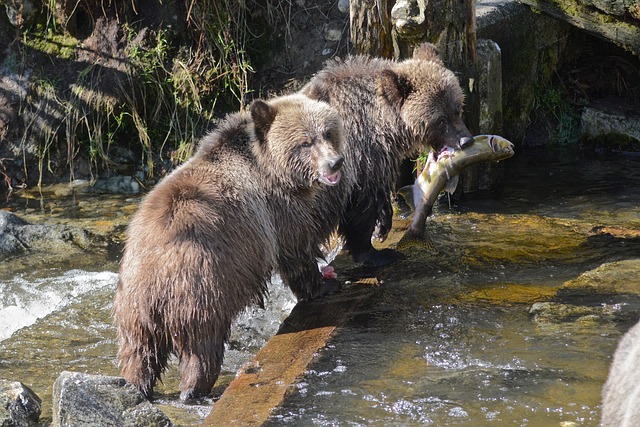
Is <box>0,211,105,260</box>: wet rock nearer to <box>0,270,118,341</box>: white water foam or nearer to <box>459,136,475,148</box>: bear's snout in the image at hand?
<box>0,270,118,341</box>: white water foam

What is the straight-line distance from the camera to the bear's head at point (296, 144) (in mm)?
5816

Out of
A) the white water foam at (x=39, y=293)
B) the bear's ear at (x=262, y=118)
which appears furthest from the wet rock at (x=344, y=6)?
the bear's ear at (x=262, y=118)

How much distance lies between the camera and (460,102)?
705 centimetres

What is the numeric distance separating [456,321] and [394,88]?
81.9 inches

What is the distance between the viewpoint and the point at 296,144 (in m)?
5.89

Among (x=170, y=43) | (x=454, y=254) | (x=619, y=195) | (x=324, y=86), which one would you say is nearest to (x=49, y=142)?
(x=170, y=43)

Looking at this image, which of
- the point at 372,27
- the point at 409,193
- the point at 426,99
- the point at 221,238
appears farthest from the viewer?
the point at 372,27

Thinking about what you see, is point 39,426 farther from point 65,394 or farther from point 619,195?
point 619,195

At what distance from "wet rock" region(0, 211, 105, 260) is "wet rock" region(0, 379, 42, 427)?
333 centimetres

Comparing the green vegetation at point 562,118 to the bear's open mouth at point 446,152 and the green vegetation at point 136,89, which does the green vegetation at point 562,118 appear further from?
the bear's open mouth at point 446,152

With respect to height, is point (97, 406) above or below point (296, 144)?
below

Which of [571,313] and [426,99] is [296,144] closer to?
[426,99]

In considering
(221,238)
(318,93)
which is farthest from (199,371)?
(318,93)

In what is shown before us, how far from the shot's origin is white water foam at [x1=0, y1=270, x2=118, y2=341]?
6969 millimetres
